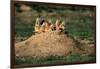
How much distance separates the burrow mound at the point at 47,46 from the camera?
6.56 ft

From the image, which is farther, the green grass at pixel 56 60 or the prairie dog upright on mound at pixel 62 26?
the prairie dog upright on mound at pixel 62 26

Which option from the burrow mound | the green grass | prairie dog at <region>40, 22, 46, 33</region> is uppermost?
prairie dog at <region>40, 22, 46, 33</region>

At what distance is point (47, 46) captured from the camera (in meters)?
2.08

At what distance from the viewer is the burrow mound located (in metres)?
2.00

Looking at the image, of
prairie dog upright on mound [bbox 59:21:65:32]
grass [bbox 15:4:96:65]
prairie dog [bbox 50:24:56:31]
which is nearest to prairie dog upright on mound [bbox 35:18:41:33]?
grass [bbox 15:4:96:65]

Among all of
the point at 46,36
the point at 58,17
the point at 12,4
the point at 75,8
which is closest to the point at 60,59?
the point at 46,36

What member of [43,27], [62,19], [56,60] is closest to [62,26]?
[62,19]

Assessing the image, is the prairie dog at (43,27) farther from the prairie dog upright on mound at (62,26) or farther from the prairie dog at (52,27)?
the prairie dog upright on mound at (62,26)

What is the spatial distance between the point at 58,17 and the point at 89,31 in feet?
1.42

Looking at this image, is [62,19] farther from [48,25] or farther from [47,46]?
[47,46]

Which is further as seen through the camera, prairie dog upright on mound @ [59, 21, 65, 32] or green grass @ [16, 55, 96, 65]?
prairie dog upright on mound @ [59, 21, 65, 32]

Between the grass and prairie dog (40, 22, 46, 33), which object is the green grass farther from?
prairie dog (40, 22, 46, 33)

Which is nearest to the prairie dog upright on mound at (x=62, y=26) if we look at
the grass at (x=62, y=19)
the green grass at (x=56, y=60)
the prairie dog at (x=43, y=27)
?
the grass at (x=62, y=19)

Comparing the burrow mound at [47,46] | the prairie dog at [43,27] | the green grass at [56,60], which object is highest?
the prairie dog at [43,27]
